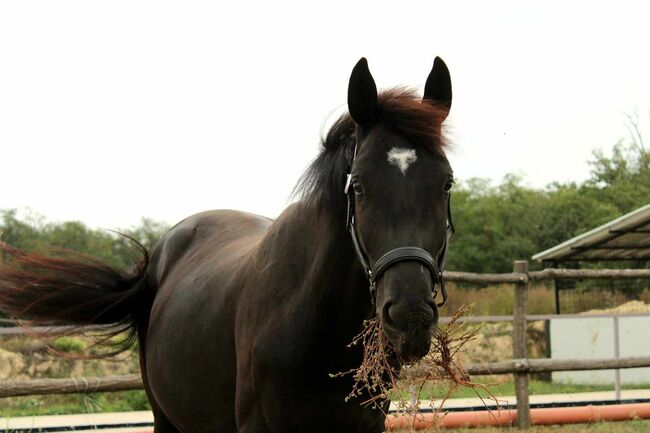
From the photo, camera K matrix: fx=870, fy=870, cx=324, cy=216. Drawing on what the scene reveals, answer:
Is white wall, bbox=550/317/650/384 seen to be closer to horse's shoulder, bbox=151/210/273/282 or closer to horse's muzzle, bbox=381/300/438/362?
horse's shoulder, bbox=151/210/273/282

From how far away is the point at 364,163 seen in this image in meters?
2.97

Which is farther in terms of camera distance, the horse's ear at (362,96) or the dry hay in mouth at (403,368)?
the horse's ear at (362,96)

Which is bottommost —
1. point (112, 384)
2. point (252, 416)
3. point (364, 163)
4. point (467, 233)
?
point (467, 233)

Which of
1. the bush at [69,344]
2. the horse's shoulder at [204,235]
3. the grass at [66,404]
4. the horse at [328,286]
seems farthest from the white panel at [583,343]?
the horse at [328,286]

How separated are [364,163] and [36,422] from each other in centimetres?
774

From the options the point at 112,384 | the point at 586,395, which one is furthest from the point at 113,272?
the point at 586,395

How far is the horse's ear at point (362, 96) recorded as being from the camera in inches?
124

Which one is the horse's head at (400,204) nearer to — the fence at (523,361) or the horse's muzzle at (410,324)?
the horse's muzzle at (410,324)

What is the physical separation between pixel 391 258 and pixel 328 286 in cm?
60

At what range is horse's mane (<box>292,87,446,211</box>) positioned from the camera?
302cm

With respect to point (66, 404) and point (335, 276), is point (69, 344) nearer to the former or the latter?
point (66, 404)

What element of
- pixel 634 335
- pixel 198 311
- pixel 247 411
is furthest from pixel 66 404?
pixel 247 411

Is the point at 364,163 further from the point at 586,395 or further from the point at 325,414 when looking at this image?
the point at 586,395

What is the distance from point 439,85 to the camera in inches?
132
